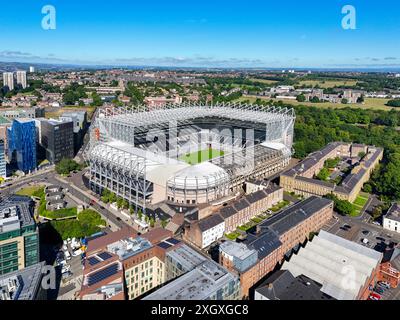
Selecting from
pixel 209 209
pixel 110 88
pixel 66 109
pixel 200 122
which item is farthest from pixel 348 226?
pixel 110 88

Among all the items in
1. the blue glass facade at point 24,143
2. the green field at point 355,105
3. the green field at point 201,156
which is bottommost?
the green field at point 201,156

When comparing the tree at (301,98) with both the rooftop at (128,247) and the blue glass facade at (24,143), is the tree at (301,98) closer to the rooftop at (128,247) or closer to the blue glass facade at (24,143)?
the blue glass facade at (24,143)

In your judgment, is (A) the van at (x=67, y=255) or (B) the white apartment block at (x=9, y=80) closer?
(A) the van at (x=67, y=255)

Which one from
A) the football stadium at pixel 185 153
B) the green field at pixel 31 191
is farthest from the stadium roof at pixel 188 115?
the green field at pixel 31 191

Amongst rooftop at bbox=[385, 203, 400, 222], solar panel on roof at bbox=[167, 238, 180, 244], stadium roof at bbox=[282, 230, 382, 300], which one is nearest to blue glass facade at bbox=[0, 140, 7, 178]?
solar panel on roof at bbox=[167, 238, 180, 244]

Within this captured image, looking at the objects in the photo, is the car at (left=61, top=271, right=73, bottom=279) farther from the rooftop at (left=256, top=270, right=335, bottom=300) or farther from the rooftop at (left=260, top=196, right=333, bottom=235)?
the rooftop at (left=260, top=196, right=333, bottom=235)

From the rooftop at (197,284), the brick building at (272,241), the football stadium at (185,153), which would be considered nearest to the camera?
the rooftop at (197,284)

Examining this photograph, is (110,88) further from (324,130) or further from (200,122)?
(324,130)

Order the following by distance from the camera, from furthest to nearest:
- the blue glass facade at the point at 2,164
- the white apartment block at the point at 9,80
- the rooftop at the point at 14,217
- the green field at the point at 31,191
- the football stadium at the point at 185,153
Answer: the white apartment block at the point at 9,80, the blue glass facade at the point at 2,164, the green field at the point at 31,191, the football stadium at the point at 185,153, the rooftop at the point at 14,217

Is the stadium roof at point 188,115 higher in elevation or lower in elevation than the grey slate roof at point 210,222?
higher
